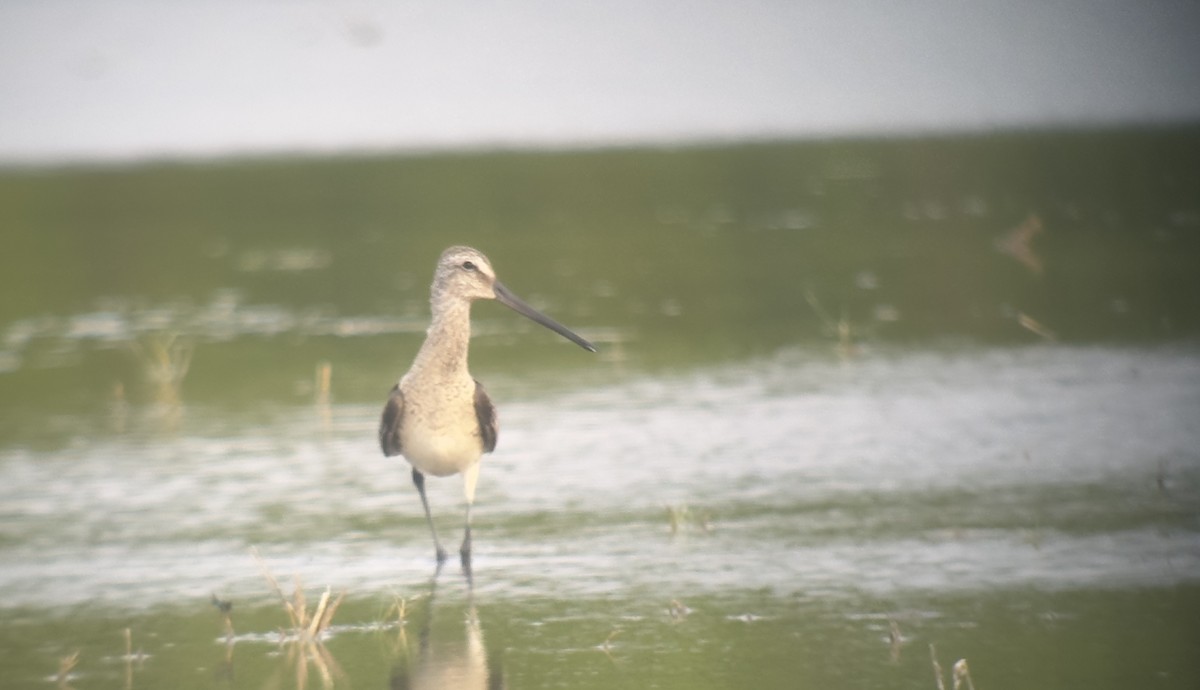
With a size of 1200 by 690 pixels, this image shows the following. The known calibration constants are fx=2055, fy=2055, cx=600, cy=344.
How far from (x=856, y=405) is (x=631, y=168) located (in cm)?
2971

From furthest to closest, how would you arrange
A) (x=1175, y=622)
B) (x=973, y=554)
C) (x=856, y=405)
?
(x=856, y=405)
(x=973, y=554)
(x=1175, y=622)

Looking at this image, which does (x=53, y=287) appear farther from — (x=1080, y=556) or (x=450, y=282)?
(x=1080, y=556)

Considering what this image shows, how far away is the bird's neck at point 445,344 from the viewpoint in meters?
10.5

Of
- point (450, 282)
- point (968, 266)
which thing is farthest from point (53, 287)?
point (450, 282)

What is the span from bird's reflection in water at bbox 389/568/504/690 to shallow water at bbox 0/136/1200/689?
0.03 m

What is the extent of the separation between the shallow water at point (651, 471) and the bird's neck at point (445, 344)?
1002 mm

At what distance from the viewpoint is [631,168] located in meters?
43.7

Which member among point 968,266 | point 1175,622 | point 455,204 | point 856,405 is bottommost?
point 1175,622

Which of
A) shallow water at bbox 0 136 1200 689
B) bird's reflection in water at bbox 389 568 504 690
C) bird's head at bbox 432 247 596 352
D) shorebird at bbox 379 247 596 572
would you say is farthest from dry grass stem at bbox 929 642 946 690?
bird's head at bbox 432 247 596 352

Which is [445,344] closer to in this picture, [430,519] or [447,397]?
[447,397]

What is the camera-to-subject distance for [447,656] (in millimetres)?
8742

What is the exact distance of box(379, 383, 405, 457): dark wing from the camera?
10547 millimetres

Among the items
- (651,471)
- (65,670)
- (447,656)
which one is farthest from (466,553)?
(651,471)

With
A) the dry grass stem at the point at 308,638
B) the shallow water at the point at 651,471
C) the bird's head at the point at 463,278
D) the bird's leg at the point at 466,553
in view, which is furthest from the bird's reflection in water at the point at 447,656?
the bird's head at the point at 463,278
